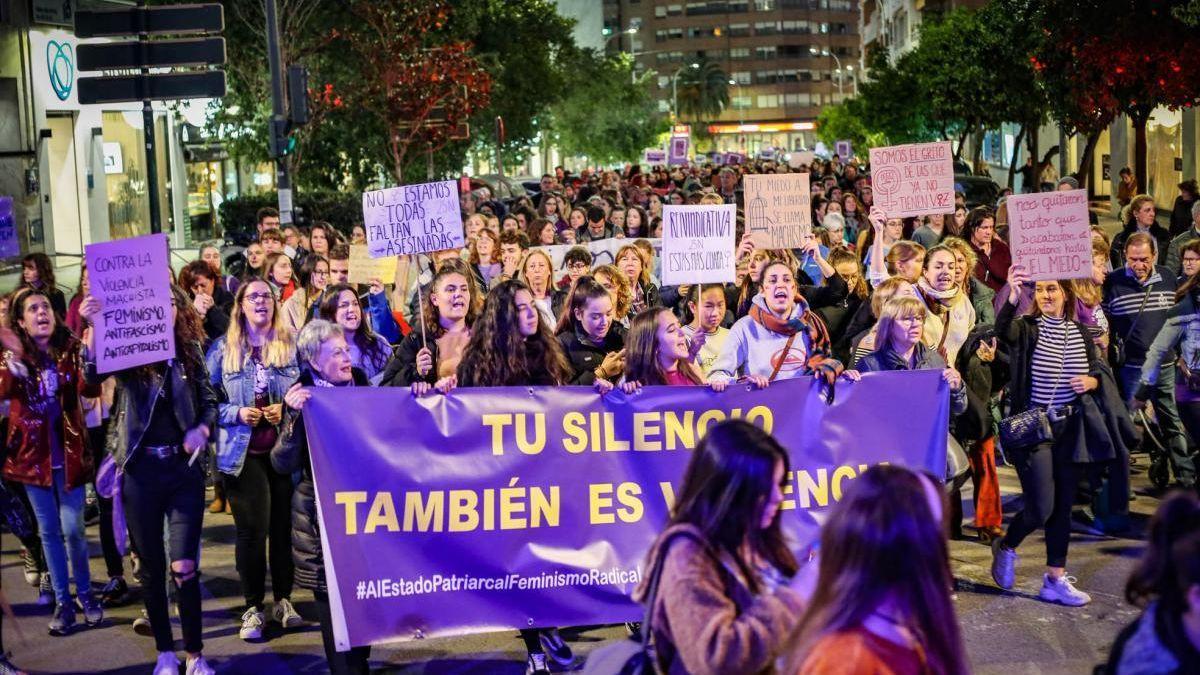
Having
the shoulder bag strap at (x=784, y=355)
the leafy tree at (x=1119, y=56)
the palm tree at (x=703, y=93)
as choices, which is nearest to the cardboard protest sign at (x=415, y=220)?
the shoulder bag strap at (x=784, y=355)

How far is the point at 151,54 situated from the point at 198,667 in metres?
7.26

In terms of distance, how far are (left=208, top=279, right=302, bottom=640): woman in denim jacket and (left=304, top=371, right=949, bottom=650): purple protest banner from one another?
3.06 ft

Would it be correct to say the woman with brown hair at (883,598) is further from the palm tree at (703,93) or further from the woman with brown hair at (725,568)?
the palm tree at (703,93)

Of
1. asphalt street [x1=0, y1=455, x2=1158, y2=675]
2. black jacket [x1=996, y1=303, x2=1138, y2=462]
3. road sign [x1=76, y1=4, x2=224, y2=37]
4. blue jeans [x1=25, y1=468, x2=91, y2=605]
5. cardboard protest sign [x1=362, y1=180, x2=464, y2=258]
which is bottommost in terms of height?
asphalt street [x1=0, y1=455, x2=1158, y2=675]

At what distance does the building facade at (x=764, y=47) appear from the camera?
18438 centimetres

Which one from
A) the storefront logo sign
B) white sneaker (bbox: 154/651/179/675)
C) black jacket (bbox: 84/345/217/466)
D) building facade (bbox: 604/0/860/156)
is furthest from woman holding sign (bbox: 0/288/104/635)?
building facade (bbox: 604/0/860/156)

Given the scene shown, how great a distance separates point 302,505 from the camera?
6.34m

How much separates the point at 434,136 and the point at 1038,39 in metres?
11.2

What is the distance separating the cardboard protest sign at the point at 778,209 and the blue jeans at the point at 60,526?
216 inches

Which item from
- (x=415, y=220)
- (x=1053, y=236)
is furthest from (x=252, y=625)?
(x=1053, y=236)

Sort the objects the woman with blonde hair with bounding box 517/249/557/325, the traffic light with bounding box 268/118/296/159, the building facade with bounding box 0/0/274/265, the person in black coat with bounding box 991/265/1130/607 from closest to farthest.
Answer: the person in black coat with bounding box 991/265/1130/607
the woman with blonde hair with bounding box 517/249/557/325
the traffic light with bounding box 268/118/296/159
the building facade with bounding box 0/0/274/265

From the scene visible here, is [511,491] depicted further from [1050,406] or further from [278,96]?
[278,96]

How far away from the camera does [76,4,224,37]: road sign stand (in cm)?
1224

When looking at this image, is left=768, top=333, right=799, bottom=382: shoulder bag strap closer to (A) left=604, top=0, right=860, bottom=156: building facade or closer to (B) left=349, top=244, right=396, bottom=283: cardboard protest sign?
(B) left=349, top=244, right=396, bottom=283: cardboard protest sign
